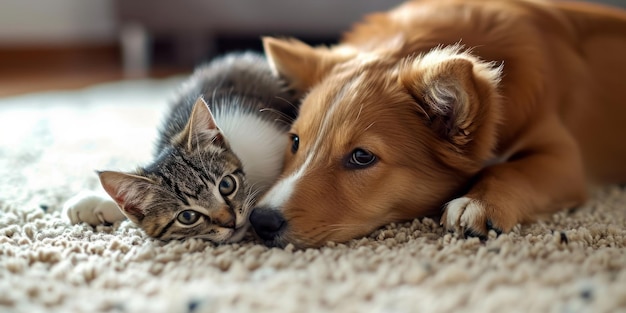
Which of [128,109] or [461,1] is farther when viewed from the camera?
[128,109]

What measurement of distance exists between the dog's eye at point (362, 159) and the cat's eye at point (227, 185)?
13.3 inches

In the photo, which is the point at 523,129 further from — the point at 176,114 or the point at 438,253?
the point at 176,114

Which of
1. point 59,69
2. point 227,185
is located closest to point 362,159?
point 227,185

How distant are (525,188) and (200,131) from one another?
95 cm

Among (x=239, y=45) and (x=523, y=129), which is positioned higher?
(x=523, y=129)

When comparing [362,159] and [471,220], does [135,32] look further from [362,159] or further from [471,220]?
[471,220]

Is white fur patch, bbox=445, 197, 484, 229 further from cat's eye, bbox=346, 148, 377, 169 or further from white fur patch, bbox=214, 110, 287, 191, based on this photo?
white fur patch, bbox=214, 110, 287, 191

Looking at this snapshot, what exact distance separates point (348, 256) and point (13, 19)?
483 centimetres

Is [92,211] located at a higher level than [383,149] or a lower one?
lower

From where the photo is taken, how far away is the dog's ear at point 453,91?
4.98ft

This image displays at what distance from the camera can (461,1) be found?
7.08ft

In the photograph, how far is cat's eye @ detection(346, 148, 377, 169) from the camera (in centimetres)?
164

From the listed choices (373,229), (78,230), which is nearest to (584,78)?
(373,229)

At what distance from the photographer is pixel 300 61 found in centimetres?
205
